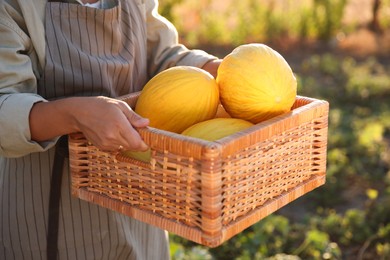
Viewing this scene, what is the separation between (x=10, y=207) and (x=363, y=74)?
497 centimetres

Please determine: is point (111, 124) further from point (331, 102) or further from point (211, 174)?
point (331, 102)

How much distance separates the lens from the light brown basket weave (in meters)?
1.49

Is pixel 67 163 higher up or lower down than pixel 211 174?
lower down

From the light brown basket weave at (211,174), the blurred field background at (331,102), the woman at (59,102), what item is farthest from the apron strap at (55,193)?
the blurred field background at (331,102)

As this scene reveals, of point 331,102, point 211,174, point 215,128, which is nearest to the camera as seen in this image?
point 211,174

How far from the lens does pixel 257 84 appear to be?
1.66 meters

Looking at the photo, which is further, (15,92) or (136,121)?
(15,92)

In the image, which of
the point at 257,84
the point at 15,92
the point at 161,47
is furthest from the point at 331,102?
the point at 15,92

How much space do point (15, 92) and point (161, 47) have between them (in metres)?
0.60

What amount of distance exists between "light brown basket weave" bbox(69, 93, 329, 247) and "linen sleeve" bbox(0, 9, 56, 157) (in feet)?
0.36

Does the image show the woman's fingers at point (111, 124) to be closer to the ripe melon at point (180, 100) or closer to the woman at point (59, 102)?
the woman at point (59, 102)

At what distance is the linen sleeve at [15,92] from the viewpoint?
1.61 metres

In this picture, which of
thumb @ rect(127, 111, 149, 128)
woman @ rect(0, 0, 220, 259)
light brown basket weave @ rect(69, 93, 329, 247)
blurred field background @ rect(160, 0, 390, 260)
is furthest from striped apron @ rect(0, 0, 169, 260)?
blurred field background @ rect(160, 0, 390, 260)

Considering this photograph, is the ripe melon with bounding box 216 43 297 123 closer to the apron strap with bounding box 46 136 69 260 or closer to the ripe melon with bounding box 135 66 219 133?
the ripe melon with bounding box 135 66 219 133
